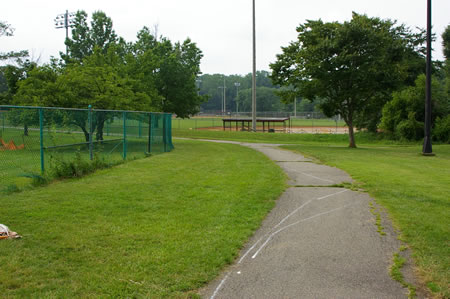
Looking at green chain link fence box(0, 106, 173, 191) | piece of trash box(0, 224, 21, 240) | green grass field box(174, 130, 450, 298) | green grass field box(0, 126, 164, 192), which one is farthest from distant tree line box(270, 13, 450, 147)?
piece of trash box(0, 224, 21, 240)

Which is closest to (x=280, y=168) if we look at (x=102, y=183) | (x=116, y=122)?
(x=102, y=183)

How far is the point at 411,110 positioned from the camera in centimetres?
3378

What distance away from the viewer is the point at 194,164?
15172 mm

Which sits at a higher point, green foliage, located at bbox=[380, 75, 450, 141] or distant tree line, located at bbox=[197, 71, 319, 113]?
distant tree line, located at bbox=[197, 71, 319, 113]

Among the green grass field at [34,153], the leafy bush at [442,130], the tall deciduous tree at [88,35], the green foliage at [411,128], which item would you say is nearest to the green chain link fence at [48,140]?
the green grass field at [34,153]

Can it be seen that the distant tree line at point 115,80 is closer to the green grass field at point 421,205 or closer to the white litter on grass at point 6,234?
the green grass field at point 421,205

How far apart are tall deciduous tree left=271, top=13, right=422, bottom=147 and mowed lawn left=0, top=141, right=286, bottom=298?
50.5ft

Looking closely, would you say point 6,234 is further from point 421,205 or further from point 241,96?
point 241,96

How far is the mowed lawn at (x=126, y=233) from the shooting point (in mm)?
4270

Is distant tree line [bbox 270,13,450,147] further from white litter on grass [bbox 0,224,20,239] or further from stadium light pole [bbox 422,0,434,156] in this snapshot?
white litter on grass [bbox 0,224,20,239]

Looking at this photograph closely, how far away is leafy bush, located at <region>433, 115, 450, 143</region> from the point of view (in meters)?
31.8

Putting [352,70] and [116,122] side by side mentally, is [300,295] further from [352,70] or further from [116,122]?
[352,70]

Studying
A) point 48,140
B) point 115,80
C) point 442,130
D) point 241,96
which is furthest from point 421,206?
point 241,96

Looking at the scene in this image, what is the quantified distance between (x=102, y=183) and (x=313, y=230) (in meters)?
5.89
